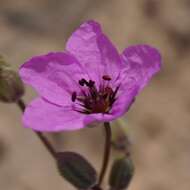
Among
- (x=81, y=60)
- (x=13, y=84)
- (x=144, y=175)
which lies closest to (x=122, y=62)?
(x=81, y=60)

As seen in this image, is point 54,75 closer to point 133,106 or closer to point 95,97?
point 95,97

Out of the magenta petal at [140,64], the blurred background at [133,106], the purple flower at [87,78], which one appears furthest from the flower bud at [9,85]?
the blurred background at [133,106]

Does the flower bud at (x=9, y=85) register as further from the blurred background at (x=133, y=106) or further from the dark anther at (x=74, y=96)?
the blurred background at (x=133, y=106)

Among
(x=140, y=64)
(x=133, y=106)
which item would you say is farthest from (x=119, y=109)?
(x=133, y=106)

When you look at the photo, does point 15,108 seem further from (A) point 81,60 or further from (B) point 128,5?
(A) point 81,60

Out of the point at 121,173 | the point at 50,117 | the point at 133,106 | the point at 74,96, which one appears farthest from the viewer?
the point at 133,106

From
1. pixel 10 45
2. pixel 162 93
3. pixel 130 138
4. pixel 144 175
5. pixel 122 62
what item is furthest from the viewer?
pixel 10 45

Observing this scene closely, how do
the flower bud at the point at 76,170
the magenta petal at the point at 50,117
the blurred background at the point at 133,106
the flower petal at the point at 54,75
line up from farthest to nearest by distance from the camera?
the blurred background at the point at 133,106 → the flower bud at the point at 76,170 → the flower petal at the point at 54,75 → the magenta petal at the point at 50,117

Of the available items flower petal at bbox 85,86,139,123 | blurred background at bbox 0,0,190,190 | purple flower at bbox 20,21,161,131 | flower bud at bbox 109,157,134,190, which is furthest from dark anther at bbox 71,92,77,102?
blurred background at bbox 0,0,190,190
